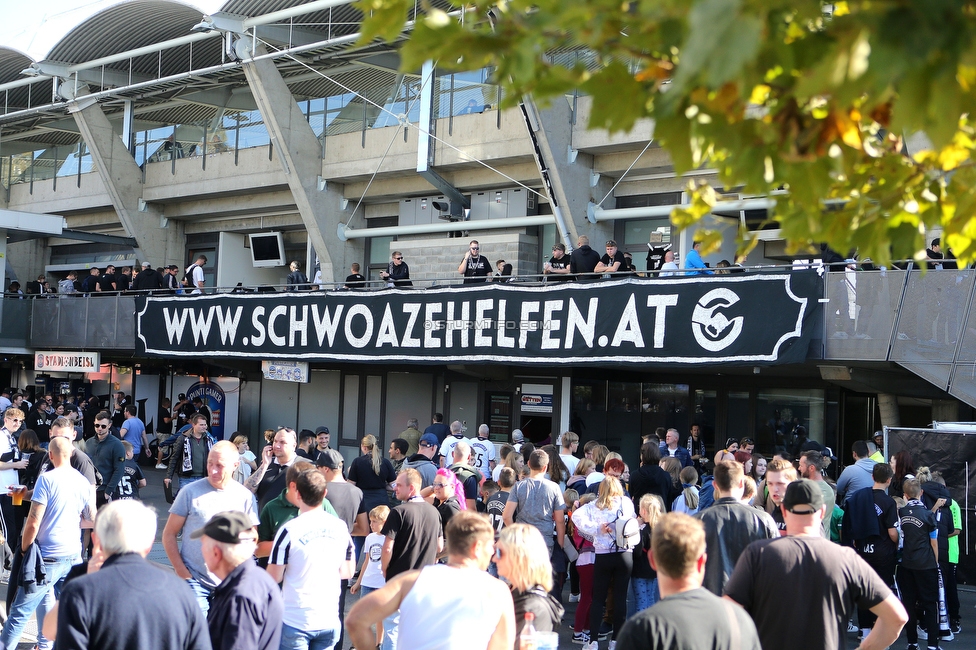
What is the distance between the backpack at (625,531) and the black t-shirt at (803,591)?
404 cm

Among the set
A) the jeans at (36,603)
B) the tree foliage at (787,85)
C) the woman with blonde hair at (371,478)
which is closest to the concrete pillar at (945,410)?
the woman with blonde hair at (371,478)

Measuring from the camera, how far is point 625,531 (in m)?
9.04

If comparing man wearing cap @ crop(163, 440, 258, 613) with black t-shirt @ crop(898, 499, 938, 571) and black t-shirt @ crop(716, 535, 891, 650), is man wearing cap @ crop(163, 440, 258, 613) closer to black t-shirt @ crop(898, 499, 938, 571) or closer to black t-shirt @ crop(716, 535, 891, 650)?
black t-shirt @ crop(716, 535, 891, 650)

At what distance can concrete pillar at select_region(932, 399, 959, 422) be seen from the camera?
51.2 feet

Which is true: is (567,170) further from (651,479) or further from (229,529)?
(229,529)

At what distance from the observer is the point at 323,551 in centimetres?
608

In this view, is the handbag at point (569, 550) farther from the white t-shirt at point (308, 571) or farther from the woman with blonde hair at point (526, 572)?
the woman with blonde hair at point (526, 572)

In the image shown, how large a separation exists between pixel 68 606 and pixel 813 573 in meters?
3.46

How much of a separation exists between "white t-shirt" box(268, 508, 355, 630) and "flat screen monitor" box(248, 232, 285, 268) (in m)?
23.0

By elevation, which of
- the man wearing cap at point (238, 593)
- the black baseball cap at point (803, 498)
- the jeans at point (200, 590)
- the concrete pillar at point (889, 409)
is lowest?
the jeans at point (200, 590)

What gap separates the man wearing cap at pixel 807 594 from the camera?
4.86 m

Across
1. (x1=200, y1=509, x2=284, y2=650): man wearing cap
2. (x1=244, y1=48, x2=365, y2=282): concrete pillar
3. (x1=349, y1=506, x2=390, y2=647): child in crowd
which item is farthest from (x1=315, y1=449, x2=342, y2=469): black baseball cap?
(x1=244, y1=48, x2=365, y2=282): concrete pillar

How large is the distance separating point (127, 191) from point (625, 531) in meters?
24.4

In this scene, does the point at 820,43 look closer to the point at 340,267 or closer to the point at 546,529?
the point at 546,529
